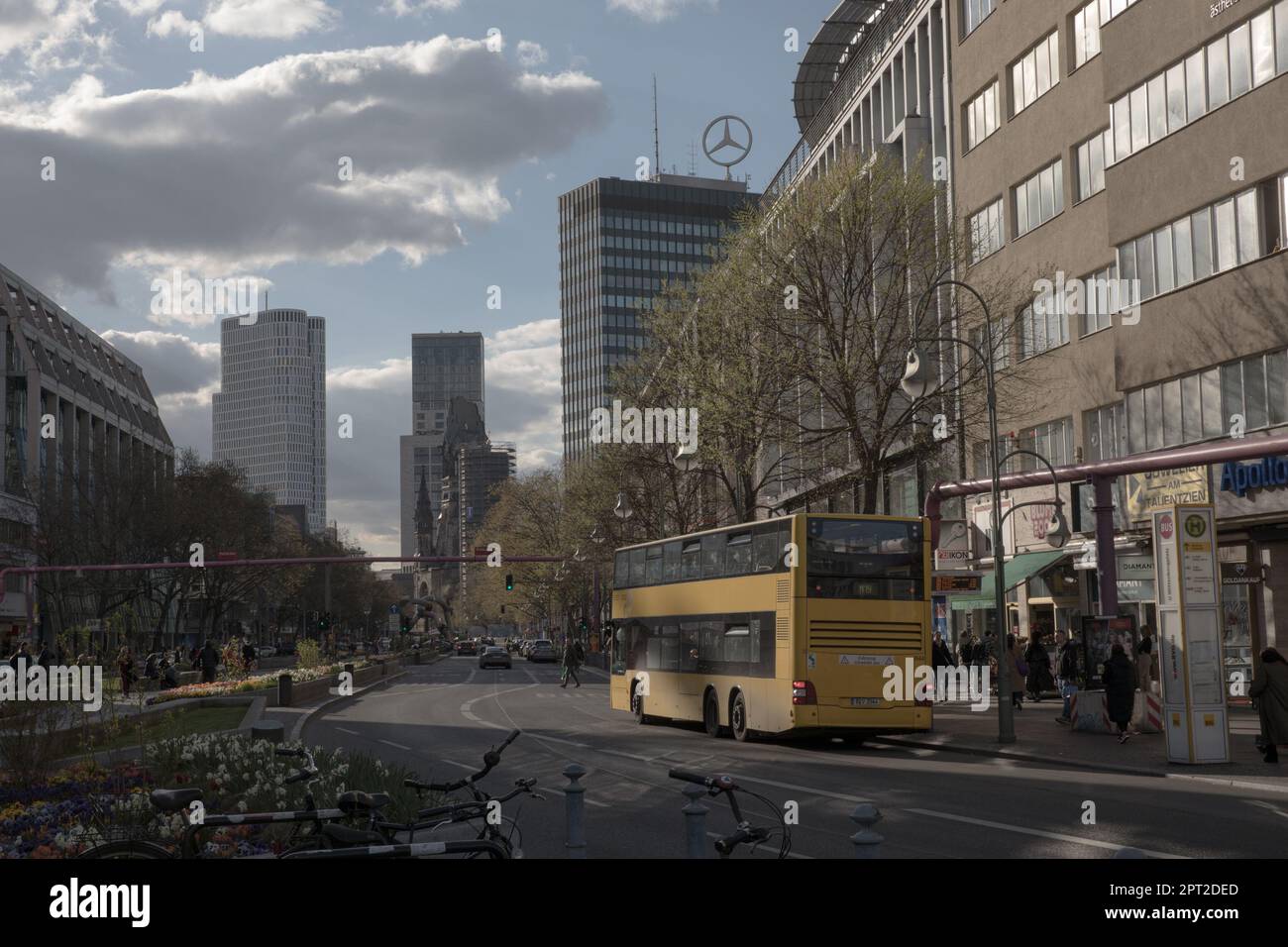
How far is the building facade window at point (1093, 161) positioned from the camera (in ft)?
123

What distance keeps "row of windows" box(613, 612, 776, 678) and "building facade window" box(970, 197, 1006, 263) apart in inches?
713

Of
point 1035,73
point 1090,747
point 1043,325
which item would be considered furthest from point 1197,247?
point 1090,747

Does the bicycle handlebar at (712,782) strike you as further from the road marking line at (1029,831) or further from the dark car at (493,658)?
the dark car at (493,658)

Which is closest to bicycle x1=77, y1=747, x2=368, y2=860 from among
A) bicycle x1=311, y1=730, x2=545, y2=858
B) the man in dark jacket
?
bicycle x1=311, y1=730, x2=545, y2=858

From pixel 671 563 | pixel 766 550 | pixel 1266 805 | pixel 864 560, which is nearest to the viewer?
pixel 1266 805

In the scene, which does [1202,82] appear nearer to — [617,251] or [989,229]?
[989,229]

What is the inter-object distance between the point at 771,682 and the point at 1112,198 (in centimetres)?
1800

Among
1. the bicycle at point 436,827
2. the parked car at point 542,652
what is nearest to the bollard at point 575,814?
the bicycle at point 436,827

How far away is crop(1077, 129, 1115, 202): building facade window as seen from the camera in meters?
37.4

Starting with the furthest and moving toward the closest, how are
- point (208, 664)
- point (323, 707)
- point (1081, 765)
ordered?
point (208, 664), point (323, 707), point (1081, 765)

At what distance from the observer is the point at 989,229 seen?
44.0 meters

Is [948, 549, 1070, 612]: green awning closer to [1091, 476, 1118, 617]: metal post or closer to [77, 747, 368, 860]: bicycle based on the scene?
[1091, 476, 1118, 617]: metal post

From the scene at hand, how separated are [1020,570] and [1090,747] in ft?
57.4

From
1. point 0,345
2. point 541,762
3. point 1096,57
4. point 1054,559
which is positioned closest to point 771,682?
point 541,762
